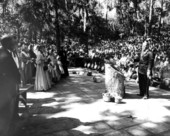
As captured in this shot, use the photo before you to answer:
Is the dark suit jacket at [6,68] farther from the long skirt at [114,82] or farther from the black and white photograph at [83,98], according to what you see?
the long skirt at [114,82]

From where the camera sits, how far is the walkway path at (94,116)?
436 centimetres

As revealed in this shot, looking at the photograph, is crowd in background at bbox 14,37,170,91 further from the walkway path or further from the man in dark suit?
the man in dark suit

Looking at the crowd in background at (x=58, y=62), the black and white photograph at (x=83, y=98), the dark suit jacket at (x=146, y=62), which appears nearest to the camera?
the black and white photograph at (x=83, y=98)

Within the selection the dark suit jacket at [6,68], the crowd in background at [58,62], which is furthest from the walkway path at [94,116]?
the crowd in background at [58,62]

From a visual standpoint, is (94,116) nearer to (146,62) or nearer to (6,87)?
(6,87)

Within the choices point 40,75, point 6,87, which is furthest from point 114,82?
point 6,87

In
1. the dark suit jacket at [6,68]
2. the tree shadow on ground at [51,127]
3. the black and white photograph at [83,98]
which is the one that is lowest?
the tree shadow on ground at [51,127]

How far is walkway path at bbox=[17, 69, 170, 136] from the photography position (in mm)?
4363

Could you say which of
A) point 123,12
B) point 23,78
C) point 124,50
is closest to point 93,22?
point 123,12

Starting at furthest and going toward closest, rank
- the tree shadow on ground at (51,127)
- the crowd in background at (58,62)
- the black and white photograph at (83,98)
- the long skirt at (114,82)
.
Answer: the crowd in background at (58,62) → the long skirt at (114,82) → the tree shadow on ground at (51,127) → the black and white photograph at (83,98)

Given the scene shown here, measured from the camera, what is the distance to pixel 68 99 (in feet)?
23.0

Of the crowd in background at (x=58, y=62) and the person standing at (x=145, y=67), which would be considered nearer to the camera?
the person standing at (x=145, y=67)

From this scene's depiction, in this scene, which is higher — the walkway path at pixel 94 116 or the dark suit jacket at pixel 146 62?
the dark suit jacket at pixel 146 62

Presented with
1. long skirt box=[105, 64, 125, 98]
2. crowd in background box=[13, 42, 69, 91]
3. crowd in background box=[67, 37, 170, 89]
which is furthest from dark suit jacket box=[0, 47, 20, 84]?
crowd in background box=[67, 37, 170, 89]
